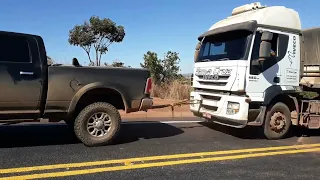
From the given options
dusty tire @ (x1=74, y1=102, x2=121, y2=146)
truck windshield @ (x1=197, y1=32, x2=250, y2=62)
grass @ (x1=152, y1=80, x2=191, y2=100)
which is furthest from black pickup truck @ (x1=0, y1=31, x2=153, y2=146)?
grass @ (x1=152, y1=80, x2=191, y2=100)

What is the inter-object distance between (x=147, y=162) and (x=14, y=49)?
123 inches

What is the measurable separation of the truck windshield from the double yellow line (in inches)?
85.7

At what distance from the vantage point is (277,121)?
323 inches

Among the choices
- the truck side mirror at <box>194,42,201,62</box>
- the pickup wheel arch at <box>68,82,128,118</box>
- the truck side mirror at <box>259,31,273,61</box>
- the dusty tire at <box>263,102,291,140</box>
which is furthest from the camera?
the truck side mirror at <box>194,42,201,62</box>

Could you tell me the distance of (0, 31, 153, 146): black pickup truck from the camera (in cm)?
618

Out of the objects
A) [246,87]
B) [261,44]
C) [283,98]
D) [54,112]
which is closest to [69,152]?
[54,112]

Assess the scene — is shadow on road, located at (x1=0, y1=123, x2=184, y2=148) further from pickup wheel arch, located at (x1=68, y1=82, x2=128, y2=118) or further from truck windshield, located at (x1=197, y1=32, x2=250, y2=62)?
truck windshield, located at (x1=197, y1=32, x2=250, y2=62)

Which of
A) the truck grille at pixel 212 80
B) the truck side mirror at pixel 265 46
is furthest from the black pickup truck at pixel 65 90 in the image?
the truck side mirror at pixel 265 46

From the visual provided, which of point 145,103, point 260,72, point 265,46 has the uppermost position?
point 265,46

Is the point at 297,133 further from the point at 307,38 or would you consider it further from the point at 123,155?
the point at 123,155


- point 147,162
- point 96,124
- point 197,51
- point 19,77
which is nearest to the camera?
point 147,162

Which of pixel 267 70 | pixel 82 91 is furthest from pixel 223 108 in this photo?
pixel 82 91

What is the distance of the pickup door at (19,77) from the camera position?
6.09 meters

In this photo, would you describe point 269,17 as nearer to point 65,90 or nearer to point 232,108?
point 232,108
